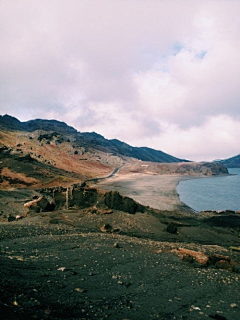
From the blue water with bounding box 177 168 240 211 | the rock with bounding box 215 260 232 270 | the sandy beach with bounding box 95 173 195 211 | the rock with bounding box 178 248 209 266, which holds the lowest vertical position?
the blue water with bounding box 177 168 240 211

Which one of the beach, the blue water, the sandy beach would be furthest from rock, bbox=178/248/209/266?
the blue water

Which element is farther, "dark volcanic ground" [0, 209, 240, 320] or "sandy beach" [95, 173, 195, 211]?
"sandy beach" [95, 173, 195, 211]

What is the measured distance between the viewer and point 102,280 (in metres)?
9.24

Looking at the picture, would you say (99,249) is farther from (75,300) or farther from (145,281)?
(75,300)

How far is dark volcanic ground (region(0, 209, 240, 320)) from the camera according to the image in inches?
264

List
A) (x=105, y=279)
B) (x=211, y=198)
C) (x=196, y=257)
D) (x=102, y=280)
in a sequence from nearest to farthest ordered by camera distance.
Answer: (x=102, y=280)
(x=105, y=279)
(x=196, y=257)
(x=211, y=198)

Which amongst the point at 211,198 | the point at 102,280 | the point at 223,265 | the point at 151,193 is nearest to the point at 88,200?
the point at 223,265

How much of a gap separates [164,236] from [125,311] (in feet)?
45.5

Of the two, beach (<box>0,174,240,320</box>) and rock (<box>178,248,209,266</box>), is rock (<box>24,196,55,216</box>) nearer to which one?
beach (<box>0,174,240,320</box>)

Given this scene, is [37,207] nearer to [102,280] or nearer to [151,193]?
[102,280]

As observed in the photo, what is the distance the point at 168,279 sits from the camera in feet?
33.6

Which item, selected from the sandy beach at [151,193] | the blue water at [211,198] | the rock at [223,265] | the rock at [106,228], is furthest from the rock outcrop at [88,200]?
the blue water at [211,198]

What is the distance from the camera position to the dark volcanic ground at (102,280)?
669 centimetres

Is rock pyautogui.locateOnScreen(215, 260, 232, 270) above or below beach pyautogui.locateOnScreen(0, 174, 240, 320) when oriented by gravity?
below
